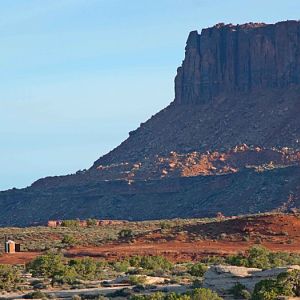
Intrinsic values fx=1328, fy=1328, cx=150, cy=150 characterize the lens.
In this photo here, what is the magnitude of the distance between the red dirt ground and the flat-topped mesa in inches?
3285

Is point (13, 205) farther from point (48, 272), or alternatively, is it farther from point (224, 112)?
point (48, 272)

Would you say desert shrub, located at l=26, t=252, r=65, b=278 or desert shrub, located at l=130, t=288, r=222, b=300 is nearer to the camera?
desert shrub, located at l=130, t=288, r=222, b=300

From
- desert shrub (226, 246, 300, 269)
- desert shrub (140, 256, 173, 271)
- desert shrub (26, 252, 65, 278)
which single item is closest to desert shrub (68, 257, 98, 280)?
desert shrub (26, 252, 65, 278)

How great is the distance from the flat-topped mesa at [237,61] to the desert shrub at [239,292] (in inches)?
4724

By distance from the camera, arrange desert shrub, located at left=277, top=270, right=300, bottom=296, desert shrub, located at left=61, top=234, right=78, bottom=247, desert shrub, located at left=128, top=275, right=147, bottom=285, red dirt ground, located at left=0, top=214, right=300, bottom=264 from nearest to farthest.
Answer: desert shrub, located at left=277, top=270, right=300, bottom=296, desert shrub, located at left=128, top=275, right=147, bottom=285, red dirt ground, located at left=0, top=214, right=300, bottom=264, desert shrub, located at left=61, top=234, right=78, bottom=247

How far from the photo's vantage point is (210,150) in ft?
478

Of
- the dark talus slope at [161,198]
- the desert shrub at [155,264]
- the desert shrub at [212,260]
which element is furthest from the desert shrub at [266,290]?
the dark talus slope at [161,198]

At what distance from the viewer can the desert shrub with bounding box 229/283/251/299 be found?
34.7m

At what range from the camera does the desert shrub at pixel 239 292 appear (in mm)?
34656

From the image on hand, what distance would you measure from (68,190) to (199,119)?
19504 millimetres

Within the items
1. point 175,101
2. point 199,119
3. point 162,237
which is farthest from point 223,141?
point 162,237

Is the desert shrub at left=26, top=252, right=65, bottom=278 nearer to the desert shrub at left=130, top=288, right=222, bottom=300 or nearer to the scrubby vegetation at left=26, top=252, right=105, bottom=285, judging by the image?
the scrubby vegetation at left=26, top=252, right=105, bottom=285

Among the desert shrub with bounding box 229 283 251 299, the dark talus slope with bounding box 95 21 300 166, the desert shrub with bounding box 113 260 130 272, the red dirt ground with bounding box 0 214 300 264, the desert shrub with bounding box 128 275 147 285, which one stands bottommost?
the desert shrub with bounding box 229 283 251 299

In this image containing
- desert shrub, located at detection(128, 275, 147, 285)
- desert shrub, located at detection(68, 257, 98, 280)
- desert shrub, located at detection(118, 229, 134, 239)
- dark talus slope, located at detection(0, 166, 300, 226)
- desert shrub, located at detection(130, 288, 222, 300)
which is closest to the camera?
desert shrub, located at detection(130, 288, 222, 300)
